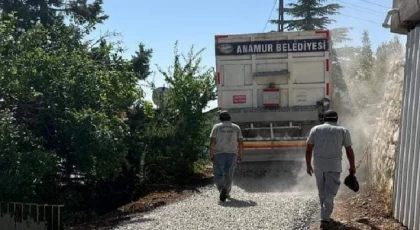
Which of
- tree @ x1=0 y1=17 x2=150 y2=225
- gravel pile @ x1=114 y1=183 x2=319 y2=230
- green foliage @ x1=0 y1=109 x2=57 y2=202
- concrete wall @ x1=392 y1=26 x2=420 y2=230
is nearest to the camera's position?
concrete wall @ x1=392 y1=26 x2=420 y2=230

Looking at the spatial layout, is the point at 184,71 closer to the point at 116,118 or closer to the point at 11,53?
the point at 116,118

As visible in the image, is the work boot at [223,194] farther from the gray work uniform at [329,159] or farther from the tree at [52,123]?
the gray work uniform at [329,159]

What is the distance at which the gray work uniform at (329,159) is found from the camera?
792 centimetres

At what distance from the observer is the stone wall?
905cm

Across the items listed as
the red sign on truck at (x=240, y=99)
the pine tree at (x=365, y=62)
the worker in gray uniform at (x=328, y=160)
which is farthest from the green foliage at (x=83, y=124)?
the pine tree at (x=365, y=62)

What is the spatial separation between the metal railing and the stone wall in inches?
216

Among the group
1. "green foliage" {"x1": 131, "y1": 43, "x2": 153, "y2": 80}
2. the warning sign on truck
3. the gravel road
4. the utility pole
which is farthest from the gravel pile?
the utility pole

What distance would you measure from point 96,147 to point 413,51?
267 inches

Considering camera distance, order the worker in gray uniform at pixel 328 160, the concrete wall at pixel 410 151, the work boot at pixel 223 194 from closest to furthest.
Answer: the concrete wall at pixel 410 151 < the worker in gray uniform at pixel 328 160 < the work boot at pixel 223 194

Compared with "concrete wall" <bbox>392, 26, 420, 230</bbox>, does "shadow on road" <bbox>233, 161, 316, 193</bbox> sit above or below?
below

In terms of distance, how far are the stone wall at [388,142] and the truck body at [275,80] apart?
273 cm

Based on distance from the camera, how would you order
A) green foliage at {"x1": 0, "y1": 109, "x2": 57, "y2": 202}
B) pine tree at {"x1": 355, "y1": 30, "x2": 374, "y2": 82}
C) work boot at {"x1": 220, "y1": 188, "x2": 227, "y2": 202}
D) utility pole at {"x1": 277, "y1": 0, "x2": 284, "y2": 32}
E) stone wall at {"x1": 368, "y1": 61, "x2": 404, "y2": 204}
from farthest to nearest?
utility pole at {"x1": 277, "y1": 0, "x2": 284, "y2": 32}, pine tree at {"x1": 355, "y1": 30, "x2": 374, "y2": 82}, work boot at {"x1": 220, "y1": 188, "x2": 227, "y2": 202}, green foliage at {"x1": 0, "y1": 109, "x2": 57, "y2": 202}, stone wall at {"x1": 368, "y1": 61, "x2": 404, "y2": 204}

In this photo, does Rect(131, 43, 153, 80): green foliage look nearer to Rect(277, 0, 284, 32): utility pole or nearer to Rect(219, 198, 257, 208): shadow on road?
Rect(219, 198, 257, 208): shadow on road

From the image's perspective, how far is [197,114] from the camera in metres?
15.3
